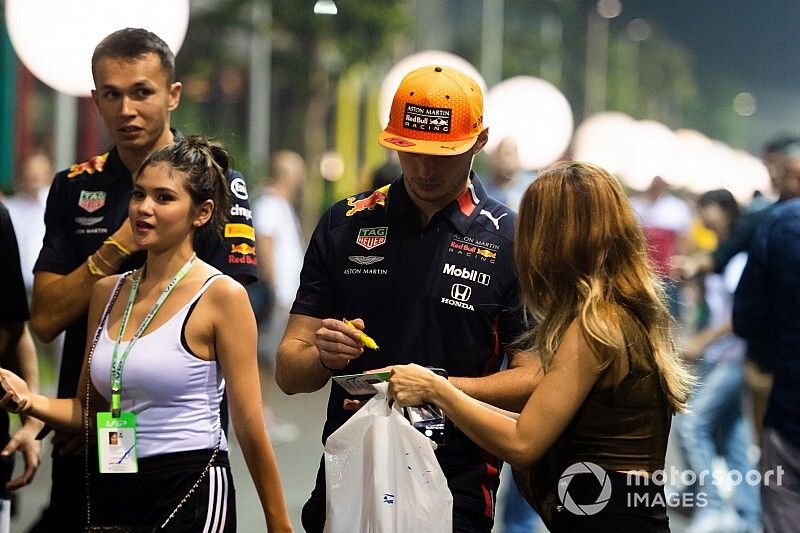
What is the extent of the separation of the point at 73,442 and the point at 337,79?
1663 cm

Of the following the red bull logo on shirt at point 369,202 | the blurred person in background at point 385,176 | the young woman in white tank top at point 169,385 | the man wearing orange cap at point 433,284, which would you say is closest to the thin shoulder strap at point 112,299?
the young woman in white tank top at point 169,385

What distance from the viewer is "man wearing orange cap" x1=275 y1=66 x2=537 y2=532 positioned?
3.40 m

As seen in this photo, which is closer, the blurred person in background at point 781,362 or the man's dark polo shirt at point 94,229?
the man's dark polo shirt at point 94,229

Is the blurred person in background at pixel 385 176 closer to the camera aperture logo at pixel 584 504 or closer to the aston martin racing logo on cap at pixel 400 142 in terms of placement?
the aston martin racing logo on cap at pixel 400 142

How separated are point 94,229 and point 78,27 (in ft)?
6.40

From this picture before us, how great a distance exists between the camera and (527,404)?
3064mm

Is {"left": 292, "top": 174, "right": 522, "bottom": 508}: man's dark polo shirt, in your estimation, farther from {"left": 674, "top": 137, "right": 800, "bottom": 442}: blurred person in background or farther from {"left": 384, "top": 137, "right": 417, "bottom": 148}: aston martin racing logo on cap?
{"left": 674, "top": 137, "right": 800, "bottom": 442}: blurred person in background

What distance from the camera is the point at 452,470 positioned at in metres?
3.41

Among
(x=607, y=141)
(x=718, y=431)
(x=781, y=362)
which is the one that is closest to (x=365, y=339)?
(x=781, y=362)

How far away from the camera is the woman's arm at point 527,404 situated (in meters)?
3.01

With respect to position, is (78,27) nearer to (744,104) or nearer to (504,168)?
(504,168)

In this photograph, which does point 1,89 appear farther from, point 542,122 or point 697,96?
point 697,96

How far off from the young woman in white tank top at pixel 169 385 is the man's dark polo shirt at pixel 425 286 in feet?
0.83

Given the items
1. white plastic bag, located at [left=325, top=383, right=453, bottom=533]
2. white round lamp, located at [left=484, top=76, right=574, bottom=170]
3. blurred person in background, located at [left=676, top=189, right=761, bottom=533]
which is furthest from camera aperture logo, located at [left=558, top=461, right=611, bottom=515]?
white round lamp, located at [left=484, top=76, right=574, bottom=170]
